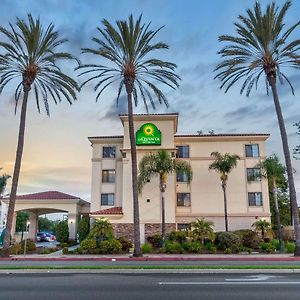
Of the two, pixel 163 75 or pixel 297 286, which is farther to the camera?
pixel 163 75

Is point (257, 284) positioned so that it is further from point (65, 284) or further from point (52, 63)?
point (52, 63)

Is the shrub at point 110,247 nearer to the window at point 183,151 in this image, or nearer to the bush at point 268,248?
the bush at point 268,248

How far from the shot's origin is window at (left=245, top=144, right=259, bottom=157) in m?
39.5

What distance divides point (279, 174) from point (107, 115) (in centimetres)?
1699

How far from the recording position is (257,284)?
1106 centimetres

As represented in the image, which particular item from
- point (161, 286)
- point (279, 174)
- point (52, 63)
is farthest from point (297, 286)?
point (279, 174)

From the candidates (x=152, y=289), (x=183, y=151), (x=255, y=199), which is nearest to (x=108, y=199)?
(x=183, y=151)

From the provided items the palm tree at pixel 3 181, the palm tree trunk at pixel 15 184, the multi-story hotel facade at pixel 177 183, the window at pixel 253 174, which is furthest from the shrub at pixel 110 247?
the palm tree at pixel 3 181

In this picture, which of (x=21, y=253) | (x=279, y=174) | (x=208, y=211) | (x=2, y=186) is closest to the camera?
(x=21, y=253)

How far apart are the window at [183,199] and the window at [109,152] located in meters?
8.56

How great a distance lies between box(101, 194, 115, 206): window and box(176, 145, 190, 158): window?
8.66 m

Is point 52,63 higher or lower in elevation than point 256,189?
higher

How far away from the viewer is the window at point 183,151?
39.9 meters

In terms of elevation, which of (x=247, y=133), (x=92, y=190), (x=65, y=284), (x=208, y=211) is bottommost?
(x=65, y=284)
